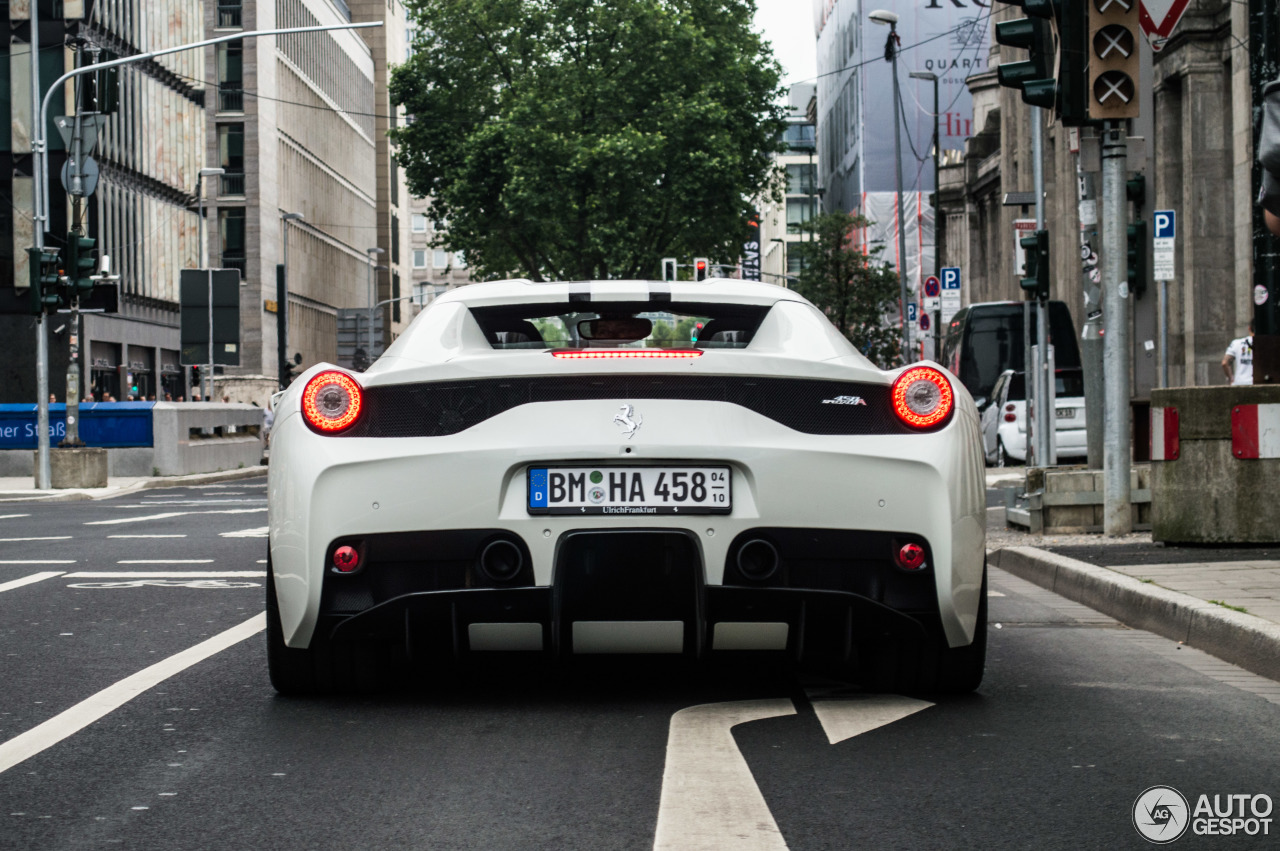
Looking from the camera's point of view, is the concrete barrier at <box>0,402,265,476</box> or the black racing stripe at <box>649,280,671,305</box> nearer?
the black racing stripe at <box>649,280,671,305</box>

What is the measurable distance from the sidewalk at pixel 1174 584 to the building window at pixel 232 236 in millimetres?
62333

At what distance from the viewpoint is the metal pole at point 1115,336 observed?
11.4 m

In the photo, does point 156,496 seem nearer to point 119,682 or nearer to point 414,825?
point 119,682

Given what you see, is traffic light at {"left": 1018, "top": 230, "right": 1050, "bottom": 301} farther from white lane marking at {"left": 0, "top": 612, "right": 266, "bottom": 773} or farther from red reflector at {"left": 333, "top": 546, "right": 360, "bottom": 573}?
red reflector at {"left": 333, "top": 546, "right": 360, "bottom": 573}

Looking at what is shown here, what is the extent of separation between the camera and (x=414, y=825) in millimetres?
3916

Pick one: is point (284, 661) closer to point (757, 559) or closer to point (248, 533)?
point (757, 559)

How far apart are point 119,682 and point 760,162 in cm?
5490

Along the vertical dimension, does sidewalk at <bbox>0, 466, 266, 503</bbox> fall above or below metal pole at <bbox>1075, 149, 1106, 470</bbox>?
below

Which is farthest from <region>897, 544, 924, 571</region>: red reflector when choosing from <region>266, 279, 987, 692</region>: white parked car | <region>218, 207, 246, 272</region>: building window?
<region>218, 207, 246, 272</region>: building window

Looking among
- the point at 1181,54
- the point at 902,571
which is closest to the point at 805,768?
the point at 902,571

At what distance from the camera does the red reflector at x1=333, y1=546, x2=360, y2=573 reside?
16.9 feet

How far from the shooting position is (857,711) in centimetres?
536

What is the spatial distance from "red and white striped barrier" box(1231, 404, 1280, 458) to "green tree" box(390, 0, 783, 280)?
4583cm

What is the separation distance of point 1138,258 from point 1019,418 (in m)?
14.0
